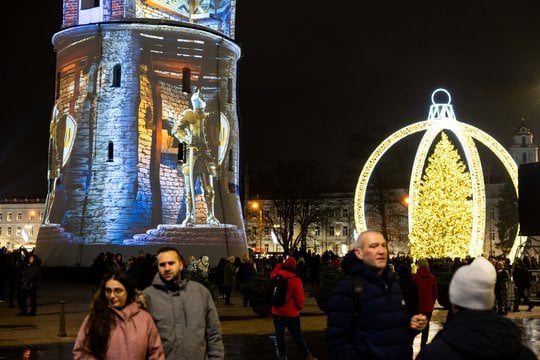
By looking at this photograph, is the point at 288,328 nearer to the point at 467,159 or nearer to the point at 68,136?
the point at 467,159

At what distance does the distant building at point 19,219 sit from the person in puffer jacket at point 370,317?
128919 millimetres

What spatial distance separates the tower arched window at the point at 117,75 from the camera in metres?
42.1

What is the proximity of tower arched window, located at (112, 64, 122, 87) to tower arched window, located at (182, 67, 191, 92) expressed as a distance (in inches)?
139

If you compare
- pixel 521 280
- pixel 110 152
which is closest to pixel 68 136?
pixel 110 152

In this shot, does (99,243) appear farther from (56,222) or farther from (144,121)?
(144,121)

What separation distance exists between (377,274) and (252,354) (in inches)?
334

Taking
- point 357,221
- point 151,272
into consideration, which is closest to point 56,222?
point 357,221

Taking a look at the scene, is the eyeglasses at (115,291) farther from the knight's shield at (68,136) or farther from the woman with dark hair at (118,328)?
the knight's shield at (68,136)

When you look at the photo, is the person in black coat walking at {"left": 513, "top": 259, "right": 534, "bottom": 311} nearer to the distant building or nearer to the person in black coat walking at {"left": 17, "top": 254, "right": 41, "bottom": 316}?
the person in black coat walking at {"left": 17, "top": 254, "right": 41, "bottom": 316}

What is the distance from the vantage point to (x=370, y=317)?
598 cm

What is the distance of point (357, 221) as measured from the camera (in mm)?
34250

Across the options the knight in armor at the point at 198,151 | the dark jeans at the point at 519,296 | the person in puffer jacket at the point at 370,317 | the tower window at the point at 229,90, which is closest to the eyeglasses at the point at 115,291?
the person in puffer jacket at the point at 370,317

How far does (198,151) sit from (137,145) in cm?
379

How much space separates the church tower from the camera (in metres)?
132
